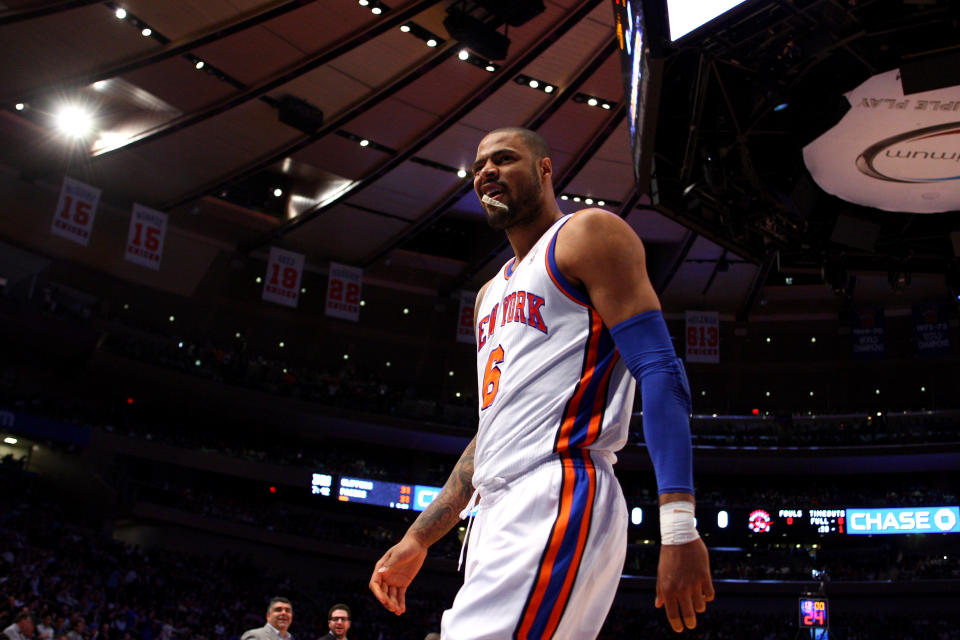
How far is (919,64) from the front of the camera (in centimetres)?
1003

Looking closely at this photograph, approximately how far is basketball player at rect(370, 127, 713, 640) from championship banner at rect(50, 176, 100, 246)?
891 inches

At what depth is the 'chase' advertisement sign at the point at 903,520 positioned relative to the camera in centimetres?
2794

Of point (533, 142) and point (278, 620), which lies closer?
point (533, 142)

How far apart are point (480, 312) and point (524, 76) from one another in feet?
63.7

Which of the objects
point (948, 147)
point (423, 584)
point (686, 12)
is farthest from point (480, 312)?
point (423, 584)

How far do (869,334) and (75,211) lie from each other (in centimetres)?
2578

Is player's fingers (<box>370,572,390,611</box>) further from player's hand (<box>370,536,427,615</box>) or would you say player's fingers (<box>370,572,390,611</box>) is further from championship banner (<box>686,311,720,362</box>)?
championship banner (<box>686,311,720,362</box>)

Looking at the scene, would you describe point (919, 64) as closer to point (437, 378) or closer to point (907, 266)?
point (907, 266)

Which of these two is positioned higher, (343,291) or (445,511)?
(343,291)

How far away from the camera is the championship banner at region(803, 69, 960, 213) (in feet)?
35.3

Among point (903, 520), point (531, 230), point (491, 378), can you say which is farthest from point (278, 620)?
point (903, 520)

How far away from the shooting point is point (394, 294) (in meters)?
33.5

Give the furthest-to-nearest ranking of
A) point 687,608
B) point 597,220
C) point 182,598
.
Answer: point 182,598 < point 597,220 < point 687,608

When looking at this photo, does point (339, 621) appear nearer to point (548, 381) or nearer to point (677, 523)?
point (548, 381)
